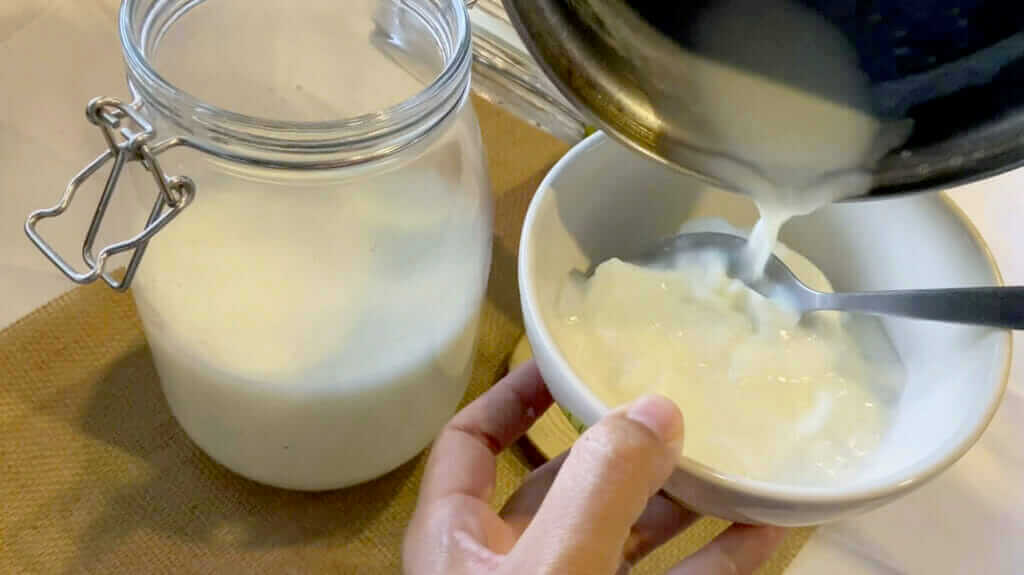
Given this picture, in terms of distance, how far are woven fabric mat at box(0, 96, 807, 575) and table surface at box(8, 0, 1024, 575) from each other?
0.15ft

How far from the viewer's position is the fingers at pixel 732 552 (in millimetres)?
461

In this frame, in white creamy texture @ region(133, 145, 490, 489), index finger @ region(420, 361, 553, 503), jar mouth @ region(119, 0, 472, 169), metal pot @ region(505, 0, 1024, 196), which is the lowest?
index finger @ region(420, 361, 553, 503)

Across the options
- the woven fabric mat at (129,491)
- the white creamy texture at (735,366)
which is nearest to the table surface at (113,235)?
the woven fabric mat at (129,491)

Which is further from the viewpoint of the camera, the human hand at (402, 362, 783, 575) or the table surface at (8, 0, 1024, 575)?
the table surface at (8, 0, 1024, 575)

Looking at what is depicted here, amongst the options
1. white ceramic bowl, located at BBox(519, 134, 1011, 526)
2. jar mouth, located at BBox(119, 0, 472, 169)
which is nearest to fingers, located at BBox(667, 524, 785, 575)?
white ceramic bowl, located at BBox(519, 134, 1011, 526)

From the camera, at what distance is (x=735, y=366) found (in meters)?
0.40

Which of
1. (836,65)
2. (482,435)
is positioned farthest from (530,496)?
(836,65)

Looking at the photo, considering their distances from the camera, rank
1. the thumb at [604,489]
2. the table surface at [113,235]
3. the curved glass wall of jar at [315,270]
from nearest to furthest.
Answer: the thumb at [604,489] → the curved glass wall of jar at [315,270] → the table surface at [113,235]

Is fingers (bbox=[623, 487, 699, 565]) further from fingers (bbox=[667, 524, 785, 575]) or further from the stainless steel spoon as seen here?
the stainless steel spoon

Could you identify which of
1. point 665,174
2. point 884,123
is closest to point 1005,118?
point 884,123

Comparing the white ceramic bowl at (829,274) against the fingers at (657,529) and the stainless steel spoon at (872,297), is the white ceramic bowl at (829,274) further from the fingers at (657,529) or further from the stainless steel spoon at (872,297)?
the fingers at (657,529)

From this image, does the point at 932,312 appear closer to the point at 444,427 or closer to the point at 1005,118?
the point at 1005,118

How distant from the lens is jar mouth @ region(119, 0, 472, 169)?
0.36m

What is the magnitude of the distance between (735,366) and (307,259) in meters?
0.20
